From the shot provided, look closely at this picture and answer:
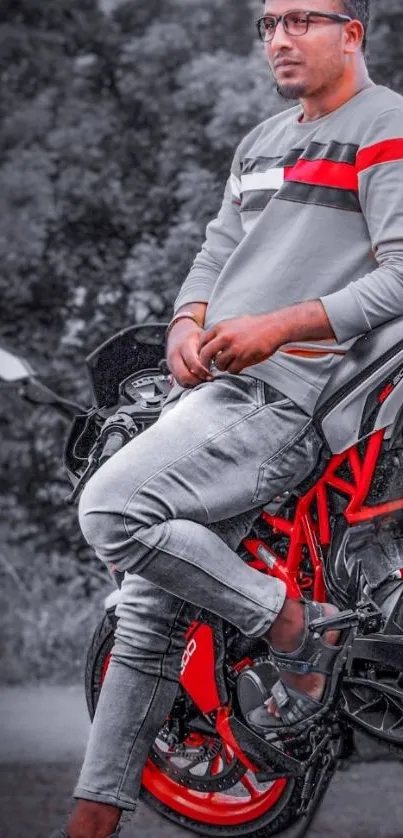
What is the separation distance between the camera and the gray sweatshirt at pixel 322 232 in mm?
2350

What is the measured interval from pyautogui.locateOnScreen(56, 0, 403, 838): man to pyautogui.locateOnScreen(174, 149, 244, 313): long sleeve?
0.17 metres

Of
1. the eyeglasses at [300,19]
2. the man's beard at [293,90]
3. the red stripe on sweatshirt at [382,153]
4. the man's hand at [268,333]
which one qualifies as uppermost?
the eyeglasses at [300,19]

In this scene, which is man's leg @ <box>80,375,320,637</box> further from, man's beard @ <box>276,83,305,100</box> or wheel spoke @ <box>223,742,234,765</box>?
man's beard @ <box>276,83,305,100</box>

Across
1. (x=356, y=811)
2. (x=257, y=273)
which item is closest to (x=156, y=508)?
(x=257, y=273)

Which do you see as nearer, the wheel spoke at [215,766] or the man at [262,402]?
the man at [262,402]

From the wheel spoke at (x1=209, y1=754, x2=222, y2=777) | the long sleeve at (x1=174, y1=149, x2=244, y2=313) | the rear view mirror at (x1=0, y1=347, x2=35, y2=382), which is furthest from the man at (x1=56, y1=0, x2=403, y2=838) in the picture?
the rear view mirror at (x1=0, y1=347, x2=35, y2=382)

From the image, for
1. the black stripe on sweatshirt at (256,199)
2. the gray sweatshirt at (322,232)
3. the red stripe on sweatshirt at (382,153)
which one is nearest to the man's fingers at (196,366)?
the gray sweatshirt at (322,232)

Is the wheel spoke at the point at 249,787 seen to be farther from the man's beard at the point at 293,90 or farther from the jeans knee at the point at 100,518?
the man's beard at the point at 293,90

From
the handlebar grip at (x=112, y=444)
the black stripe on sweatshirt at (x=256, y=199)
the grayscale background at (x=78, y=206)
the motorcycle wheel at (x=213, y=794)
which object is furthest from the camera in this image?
the grayscale background at (x=78, y=206)

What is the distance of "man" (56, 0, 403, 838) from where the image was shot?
93.3 inches

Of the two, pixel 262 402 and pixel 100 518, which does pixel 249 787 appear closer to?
pixel 100 518

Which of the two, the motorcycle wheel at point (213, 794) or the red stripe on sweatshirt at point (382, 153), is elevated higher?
the red stripe on sweatshirt at point (382, 153)

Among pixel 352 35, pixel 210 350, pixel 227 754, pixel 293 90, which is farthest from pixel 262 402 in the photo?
pixel 227 754

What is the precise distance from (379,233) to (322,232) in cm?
16
